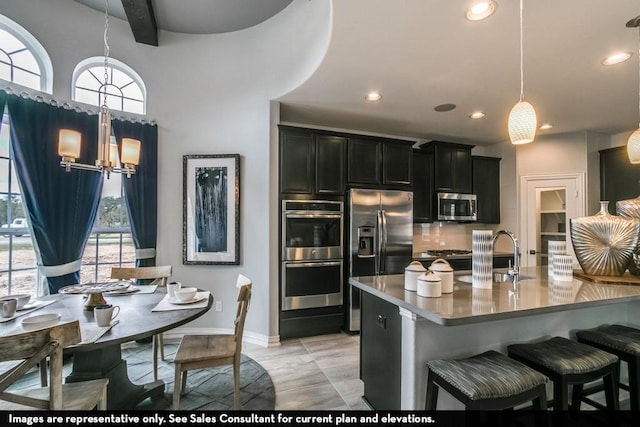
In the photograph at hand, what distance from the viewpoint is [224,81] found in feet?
11.7

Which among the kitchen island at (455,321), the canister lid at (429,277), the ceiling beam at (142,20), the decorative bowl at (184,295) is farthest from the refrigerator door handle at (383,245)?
the ceiling beam at (142,20)

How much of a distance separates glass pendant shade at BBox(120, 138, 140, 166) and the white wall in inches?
40.2

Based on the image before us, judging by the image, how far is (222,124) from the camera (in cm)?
354

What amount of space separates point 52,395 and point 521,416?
268 centimetres

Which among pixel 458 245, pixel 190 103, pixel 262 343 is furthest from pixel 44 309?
pixel 458 245

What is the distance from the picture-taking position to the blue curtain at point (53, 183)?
2672 mm

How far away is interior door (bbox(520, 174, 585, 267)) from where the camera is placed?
4645mm

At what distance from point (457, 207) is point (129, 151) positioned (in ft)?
14.2

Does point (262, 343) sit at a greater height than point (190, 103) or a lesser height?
lesser

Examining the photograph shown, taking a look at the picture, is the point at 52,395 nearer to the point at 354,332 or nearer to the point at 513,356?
the point at 513,356

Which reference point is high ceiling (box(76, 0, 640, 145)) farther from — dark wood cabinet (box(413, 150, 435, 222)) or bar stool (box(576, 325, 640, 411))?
bar stool (box(576, 325, 640, 411))

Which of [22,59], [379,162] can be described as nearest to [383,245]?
[379,162]

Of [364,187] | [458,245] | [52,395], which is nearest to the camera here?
[52,395]

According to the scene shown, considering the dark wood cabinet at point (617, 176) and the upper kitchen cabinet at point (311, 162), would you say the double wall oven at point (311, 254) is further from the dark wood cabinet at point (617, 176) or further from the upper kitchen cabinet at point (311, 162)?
the dark wood cabinet at point (617, 176)
